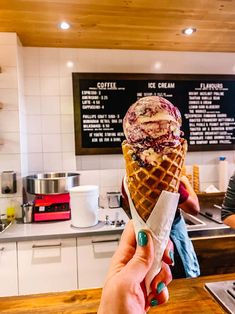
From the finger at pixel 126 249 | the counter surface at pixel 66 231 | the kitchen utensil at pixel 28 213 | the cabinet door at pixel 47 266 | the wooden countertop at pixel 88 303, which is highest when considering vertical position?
the finger at pixel 126 249

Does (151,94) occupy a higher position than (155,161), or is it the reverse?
(151,94)

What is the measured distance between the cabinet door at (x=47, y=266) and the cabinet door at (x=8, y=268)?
0.11ft

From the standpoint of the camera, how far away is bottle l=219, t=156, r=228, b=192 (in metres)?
2.65

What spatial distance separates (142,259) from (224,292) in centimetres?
53

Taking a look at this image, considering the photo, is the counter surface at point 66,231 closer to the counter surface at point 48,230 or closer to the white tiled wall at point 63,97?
the counter surface at point 48,230

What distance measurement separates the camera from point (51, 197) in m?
2.08

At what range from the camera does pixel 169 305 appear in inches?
33.0

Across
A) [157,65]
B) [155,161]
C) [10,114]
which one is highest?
[157,65]

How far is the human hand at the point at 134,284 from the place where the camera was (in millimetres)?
498

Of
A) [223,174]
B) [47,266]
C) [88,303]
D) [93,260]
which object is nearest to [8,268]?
[47,266]

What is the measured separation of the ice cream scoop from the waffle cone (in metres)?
0.02

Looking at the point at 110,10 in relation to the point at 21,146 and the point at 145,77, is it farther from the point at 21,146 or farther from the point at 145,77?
the point at 21,146

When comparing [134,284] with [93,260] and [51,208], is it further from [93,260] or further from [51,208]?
[51,208]

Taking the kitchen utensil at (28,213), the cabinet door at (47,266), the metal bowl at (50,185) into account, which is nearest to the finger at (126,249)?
the cabinet door at (47,266)
